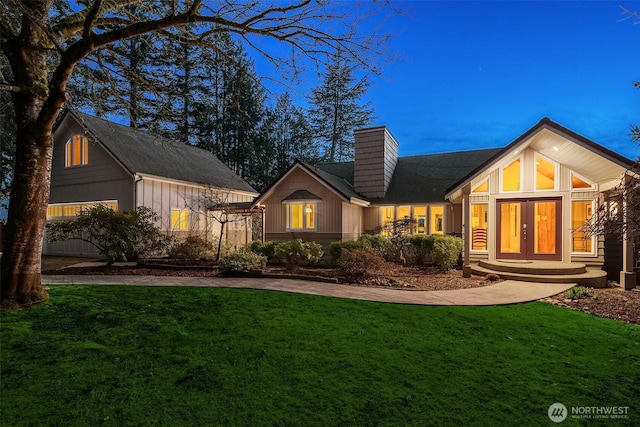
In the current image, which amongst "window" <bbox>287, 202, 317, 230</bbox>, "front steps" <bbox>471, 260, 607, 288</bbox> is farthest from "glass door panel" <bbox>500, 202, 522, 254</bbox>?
"window" <bbox>287, 202, 317, 230</bbox>

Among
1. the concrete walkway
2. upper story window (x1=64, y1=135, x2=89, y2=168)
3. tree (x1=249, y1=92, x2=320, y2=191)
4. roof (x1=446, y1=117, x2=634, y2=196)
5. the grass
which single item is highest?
tree (x1=249, y1=92, x2=320, y2=191)

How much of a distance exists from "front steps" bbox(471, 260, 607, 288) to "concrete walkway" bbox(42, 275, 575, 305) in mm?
364

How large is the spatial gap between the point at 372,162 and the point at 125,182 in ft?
37.6

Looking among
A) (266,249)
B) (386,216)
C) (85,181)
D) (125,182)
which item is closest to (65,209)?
(85,181)

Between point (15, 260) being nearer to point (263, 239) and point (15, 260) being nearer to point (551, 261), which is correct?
point (263, 239)

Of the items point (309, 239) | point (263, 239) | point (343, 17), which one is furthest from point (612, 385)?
point (263, 239)

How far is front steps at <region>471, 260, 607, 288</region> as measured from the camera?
920 centimetres

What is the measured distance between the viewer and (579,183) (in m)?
11.0

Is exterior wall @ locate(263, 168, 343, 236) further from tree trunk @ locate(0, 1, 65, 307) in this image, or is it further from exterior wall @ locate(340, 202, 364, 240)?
tree trunk @ locate(0, 1, 65, 307)

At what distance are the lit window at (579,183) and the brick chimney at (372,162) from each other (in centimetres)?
745

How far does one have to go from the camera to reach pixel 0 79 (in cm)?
471

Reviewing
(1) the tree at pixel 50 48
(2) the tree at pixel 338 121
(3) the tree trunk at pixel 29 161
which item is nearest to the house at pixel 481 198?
(1) the tree at pixel 50 48

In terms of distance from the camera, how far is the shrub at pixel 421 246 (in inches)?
494

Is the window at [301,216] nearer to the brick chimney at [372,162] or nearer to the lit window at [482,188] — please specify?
the brick chimney at [372,162]
